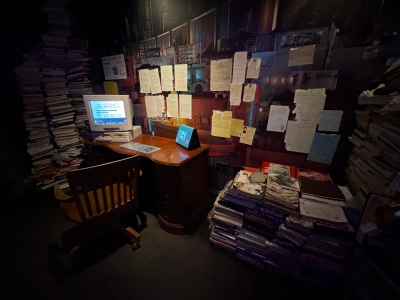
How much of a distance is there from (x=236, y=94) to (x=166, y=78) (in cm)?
88

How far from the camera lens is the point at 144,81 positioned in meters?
2.24

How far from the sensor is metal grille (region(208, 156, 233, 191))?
80.2 inches

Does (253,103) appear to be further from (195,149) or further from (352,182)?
(352,182)

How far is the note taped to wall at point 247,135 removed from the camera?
1.76 meters

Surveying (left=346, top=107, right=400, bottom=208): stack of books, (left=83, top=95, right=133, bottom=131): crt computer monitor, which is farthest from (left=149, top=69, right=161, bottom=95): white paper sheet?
(left=346, top=107, right=400, bottom=208): stack of books

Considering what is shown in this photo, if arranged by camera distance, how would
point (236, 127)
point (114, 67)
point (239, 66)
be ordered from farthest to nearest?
point (114, 67) → point (236, 127) → point (239, 66)

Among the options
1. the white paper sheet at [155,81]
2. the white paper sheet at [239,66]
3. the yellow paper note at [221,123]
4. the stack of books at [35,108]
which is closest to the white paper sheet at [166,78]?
the white paper sheet at [155,81]

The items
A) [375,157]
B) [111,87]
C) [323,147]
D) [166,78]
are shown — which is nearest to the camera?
[375,157]

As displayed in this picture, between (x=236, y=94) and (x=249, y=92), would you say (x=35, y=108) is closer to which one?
(x=236, y=94)

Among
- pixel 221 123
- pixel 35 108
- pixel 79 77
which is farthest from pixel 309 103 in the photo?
pixel 35 108

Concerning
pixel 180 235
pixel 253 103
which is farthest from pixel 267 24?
pixel 180 235

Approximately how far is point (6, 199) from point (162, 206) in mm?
2195

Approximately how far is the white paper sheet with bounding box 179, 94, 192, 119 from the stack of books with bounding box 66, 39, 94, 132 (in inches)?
59.0

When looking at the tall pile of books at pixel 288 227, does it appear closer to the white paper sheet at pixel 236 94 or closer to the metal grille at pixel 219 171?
the metal grille at pixel 219 171
